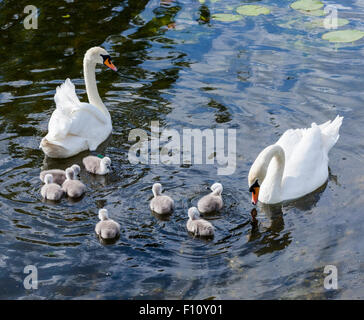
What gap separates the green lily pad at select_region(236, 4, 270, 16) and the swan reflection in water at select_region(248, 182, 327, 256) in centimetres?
734

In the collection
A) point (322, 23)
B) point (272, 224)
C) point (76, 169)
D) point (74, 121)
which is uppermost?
point (74, 121)

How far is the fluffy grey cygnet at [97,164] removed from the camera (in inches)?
390

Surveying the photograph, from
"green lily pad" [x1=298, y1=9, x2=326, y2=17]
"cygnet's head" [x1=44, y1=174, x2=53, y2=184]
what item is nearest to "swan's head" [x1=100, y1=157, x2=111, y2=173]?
"cygnet's head" [x1=44, y1=174, x2=53, y2=184]

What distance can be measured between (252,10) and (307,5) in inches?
53.8

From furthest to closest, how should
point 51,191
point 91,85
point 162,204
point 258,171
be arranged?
point 91,85 < point 51,191 < point 258,171 < point 162,204

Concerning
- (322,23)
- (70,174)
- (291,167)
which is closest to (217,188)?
(291,167)

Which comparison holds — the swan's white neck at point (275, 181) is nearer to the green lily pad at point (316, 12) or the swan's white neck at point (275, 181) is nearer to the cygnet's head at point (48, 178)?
the cygnet's head at point (48, 178)

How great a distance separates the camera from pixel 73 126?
421 inches

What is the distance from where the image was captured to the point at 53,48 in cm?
1512

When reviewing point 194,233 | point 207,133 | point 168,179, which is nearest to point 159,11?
point 207,133

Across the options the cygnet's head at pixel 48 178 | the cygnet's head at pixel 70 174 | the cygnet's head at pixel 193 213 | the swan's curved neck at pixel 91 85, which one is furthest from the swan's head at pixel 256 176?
the swan's curved neck at pixel 91 85

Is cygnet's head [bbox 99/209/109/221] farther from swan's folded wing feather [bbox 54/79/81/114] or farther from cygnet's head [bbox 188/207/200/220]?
swan's folded wing feather [bbox 54/79/81/114]

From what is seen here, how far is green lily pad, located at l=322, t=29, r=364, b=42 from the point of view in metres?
14.4

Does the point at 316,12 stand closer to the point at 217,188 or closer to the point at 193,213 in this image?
the point at 217,188
